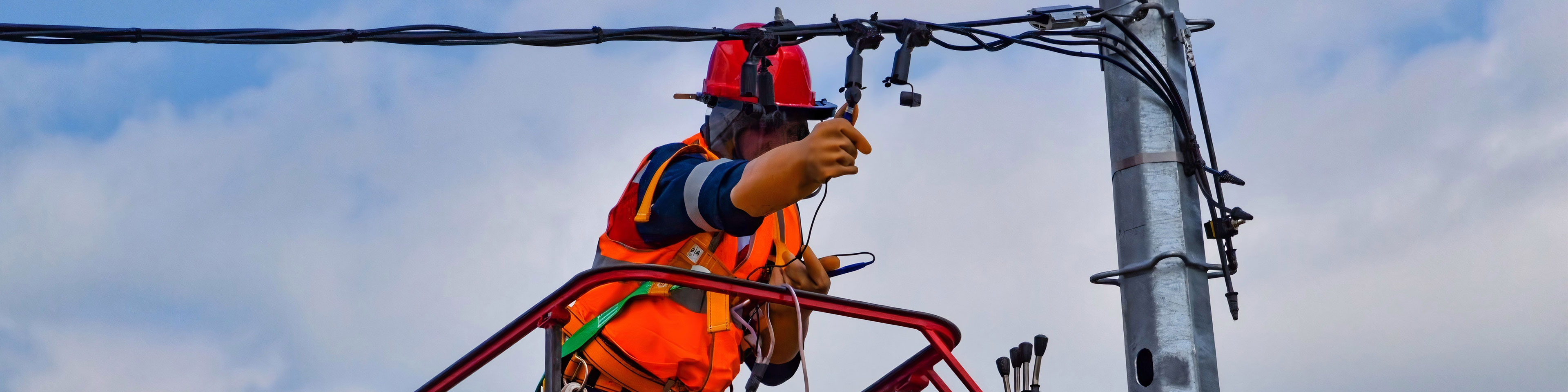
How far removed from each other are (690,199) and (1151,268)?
67.1 inches

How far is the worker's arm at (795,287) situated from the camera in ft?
19.6

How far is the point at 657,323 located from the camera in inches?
218

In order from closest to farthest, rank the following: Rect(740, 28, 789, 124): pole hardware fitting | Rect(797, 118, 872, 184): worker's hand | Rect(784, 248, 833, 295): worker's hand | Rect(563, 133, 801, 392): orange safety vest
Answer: Rect(797, 118, 872, 184): worker's hand
Rect(563, 133, 801, 392): orange safety vest
Rect(740, 28, 789, 124): pole hardware fitting
Rect(784, 248, 833, 295): worker's hand

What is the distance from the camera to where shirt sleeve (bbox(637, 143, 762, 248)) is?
5.08m

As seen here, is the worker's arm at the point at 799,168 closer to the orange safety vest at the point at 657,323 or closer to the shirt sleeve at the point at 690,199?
the shirt sleeve at the point at 690,199

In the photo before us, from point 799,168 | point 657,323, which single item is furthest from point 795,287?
point 799,168

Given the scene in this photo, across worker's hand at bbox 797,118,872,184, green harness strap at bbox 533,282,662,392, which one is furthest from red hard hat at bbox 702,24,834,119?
worker's hand at bbox 797,118,872,184

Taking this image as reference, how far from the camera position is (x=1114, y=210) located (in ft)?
19.2

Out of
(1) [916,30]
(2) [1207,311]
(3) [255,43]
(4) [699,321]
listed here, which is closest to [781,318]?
(4) [699,321]

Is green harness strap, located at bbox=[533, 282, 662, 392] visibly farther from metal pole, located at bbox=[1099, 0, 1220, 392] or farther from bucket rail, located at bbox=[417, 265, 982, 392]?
metal pole, located at bbox=[1099, 0, 1220, 392]

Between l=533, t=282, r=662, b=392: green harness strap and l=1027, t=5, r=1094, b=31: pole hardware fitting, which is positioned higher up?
l=1027, t=5, r=1094, b=31: pole hardware fitting

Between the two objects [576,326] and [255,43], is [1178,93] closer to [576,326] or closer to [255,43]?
[576,326]

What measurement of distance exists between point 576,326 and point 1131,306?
2.02 meters

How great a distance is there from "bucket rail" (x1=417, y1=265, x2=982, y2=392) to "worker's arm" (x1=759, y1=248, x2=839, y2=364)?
2.99 feet
